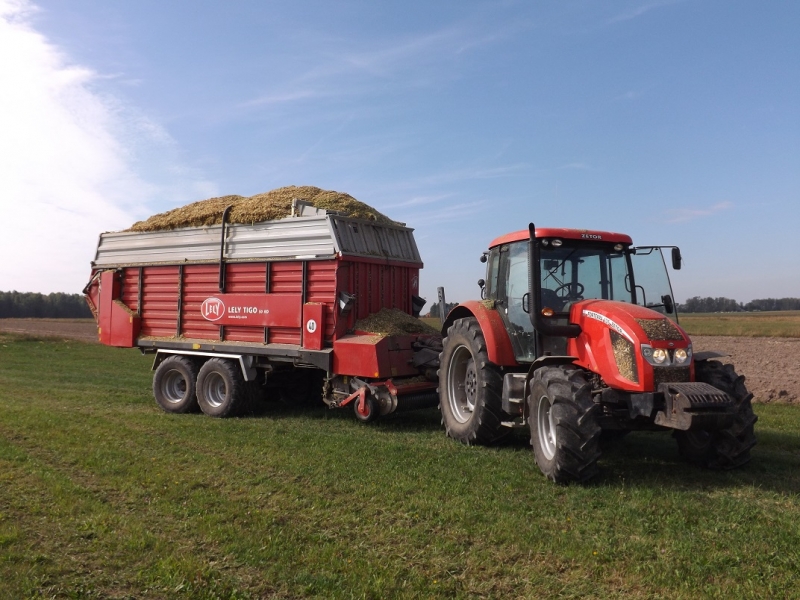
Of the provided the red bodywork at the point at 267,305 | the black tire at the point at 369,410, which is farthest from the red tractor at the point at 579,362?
the red bodywork at the point at 267,305

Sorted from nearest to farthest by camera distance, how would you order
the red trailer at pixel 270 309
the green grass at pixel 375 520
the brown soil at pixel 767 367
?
the green grass at pixel 375 520 → the red trailer at pixel 270 309 → the brown soil at pixel 767 367

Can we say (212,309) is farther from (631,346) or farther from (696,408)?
(696,408)

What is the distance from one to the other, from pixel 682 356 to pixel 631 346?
0.50 meters

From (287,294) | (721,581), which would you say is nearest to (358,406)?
(287,294)

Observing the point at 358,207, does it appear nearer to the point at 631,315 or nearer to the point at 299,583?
the point at 631,315

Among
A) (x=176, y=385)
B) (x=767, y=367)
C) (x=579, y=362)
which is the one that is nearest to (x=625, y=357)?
(x=579, y=362)

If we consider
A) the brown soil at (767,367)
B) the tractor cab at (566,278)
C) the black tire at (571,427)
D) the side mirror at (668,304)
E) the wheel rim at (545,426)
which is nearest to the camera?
the black tire at (571,427)

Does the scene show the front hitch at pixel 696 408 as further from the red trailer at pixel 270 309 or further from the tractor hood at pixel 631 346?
the red trailer at pixel 270 309

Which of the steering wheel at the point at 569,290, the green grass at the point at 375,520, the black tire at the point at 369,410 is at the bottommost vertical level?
the green grass at the point at 375,520

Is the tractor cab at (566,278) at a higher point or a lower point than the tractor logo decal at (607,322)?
higher

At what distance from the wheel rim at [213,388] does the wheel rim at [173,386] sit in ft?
2.69

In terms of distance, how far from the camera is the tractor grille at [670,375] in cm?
600

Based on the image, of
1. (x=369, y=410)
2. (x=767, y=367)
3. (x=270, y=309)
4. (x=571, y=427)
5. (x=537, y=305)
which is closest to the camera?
(x=571, y=427)

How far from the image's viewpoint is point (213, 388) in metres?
11.2
